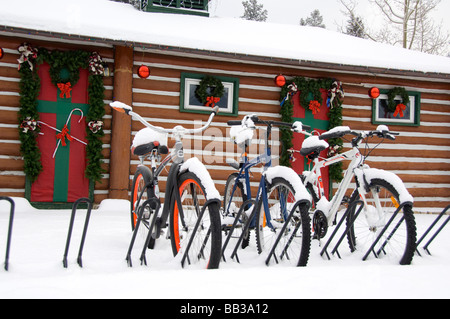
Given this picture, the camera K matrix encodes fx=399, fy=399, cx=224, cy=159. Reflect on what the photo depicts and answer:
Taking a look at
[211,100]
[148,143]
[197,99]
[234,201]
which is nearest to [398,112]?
[211,100]

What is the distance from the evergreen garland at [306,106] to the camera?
25.9 ft

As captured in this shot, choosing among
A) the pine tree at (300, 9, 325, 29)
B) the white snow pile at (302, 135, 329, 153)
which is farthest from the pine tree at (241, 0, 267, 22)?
the white snow pile at (302, 135, 329, 153)

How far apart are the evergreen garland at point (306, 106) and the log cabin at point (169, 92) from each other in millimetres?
33

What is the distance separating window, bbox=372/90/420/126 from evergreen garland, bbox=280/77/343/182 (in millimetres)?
988

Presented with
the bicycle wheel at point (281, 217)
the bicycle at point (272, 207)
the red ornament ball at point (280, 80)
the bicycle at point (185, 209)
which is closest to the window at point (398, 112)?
the red ornament ball at point (280, 80)

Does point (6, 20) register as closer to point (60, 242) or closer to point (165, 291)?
point (60, 242)

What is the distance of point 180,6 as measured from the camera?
32.5 feet

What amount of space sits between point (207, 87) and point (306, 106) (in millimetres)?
2092

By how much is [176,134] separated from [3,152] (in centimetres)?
488

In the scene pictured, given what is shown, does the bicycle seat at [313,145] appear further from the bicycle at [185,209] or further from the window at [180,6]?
the window at [180,6]

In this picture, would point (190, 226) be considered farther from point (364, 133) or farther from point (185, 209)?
point (364, 133)

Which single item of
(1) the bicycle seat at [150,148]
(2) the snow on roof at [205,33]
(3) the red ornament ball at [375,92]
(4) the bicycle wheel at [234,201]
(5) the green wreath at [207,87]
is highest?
(2) the snow on roof at [205,33]

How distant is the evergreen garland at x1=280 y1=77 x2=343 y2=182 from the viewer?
789 cm
